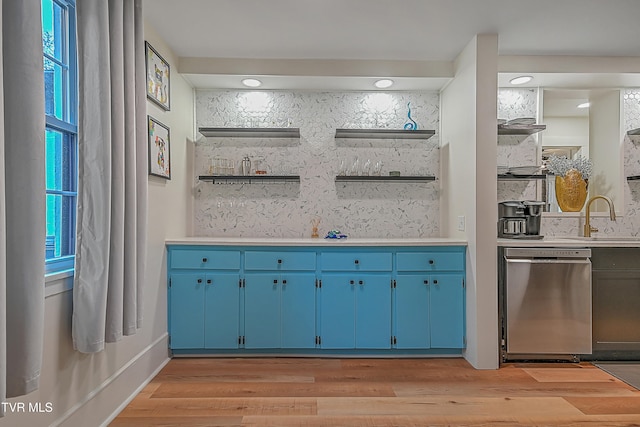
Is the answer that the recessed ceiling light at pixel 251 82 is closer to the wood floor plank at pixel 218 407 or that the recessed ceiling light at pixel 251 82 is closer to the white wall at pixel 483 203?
the white wall at pixel 483 203

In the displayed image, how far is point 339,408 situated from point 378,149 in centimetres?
238

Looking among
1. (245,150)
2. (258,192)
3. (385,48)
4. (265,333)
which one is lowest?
(265,333)

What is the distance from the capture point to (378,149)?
155 inches

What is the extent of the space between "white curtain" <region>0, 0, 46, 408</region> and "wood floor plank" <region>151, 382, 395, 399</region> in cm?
132

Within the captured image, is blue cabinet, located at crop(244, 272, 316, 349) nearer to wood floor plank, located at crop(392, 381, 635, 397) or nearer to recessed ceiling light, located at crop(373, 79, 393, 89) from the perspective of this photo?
wood floor plank, located at crop(392, 381, 635, 397)

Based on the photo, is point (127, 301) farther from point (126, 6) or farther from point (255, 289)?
point (126, 6)

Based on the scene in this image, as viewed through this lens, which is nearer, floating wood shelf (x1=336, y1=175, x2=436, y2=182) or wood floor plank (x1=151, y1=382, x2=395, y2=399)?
wood floor plank (x1=151, y1=382, x2=395, y2=399)

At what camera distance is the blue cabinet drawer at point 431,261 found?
3.23 meters

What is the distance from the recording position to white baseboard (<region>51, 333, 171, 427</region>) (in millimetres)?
1899

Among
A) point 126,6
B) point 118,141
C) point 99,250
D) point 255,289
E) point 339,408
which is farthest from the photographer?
point 255,289

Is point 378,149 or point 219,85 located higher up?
point 219,85

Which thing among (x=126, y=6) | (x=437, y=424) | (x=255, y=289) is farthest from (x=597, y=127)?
(x=126, y=6)

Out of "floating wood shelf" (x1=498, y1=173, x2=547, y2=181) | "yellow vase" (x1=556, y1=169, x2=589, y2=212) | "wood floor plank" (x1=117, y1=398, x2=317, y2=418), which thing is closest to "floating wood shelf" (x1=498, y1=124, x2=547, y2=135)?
"floating wood shelf" (x1=498, y1=173, x2=547, y2=181)

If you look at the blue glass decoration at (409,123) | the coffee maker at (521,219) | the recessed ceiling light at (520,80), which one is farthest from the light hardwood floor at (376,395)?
the recessed ceiling light at (520,80)
